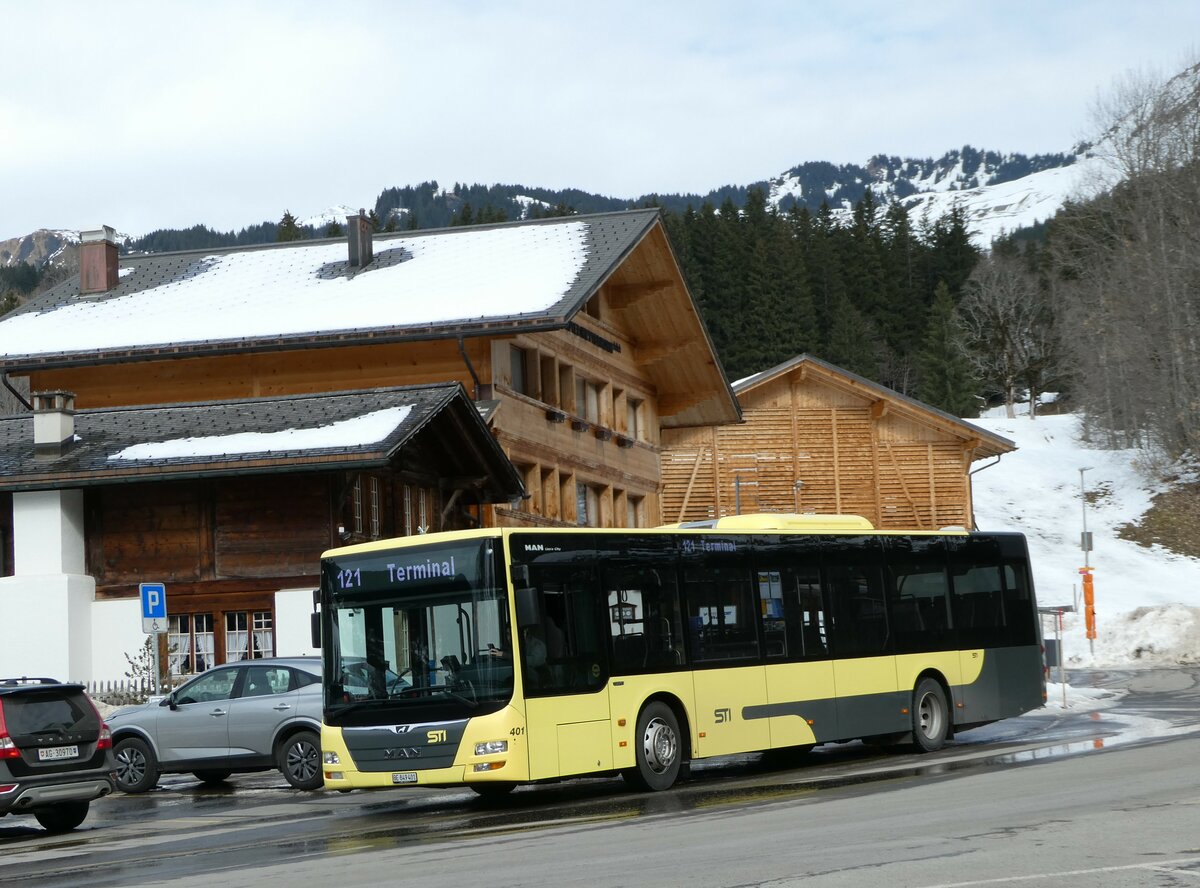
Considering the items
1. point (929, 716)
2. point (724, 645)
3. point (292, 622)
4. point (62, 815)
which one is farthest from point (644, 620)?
point (292, 622)

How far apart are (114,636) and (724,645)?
1422 cm

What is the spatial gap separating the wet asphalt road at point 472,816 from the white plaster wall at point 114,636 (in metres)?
5.50

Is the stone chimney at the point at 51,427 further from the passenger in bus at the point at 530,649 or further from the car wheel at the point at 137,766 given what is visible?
the passenger in bus at the point at 530,649

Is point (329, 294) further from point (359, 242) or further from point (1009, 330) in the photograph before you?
point (1009, 330)

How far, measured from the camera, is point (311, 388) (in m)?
36.2

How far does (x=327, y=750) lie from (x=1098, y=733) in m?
Answer: 11.1

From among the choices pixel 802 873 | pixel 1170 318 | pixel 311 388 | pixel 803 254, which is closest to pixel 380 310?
pixel 311 388

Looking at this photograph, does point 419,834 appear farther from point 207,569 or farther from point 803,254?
point 803,254

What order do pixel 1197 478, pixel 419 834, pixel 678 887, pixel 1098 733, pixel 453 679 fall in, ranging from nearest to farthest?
pixel 678 887, pixel 419 834, pixel 453 679, pixel 1098 733, pixel 1197 478

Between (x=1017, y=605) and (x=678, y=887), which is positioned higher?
(x=1017, y=605)

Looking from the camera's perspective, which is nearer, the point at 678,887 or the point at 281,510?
the point at 678,887

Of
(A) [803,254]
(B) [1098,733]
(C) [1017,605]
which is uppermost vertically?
(A) [803,254]

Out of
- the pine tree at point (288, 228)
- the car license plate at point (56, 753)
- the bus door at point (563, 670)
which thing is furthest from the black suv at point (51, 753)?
the pine tree at point (288, 228)

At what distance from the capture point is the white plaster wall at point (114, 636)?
2903 cm
